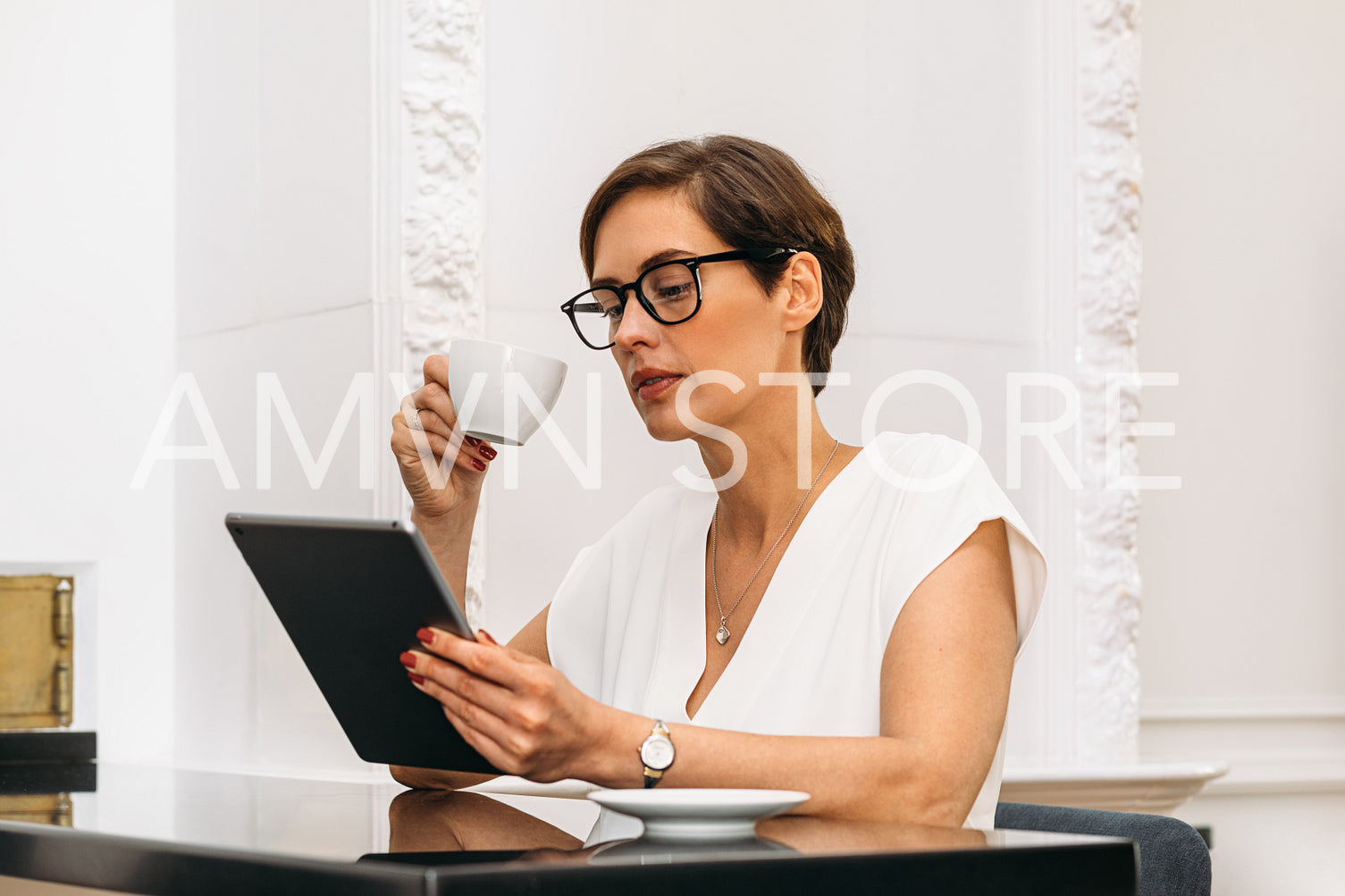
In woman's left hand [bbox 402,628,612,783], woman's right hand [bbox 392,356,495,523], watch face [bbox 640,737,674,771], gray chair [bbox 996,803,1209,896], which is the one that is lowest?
gray chair [bbox 996,803,1209,896]

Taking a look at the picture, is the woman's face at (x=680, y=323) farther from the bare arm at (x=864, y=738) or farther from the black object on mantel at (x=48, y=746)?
the black object on mantel at (x=48, y=746)

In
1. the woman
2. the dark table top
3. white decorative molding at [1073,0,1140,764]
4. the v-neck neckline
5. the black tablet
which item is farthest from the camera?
white decorative molding at [1073,0,1140,764]

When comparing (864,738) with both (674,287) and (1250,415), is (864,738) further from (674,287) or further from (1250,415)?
(1250,415)

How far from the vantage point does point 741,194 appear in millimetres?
1458

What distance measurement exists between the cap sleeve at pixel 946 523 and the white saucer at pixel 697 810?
1.68 feet

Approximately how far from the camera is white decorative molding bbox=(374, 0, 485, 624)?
1.84 metres

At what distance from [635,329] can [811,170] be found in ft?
2.93

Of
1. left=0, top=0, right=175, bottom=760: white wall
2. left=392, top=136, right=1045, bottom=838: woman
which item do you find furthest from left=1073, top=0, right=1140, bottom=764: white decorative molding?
left=0, top=0, right=175, bottom=760: white wall

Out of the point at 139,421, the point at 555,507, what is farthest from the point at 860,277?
the point at 139,421

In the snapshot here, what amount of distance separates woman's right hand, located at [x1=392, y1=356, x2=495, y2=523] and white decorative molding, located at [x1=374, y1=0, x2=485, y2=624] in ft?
1.01

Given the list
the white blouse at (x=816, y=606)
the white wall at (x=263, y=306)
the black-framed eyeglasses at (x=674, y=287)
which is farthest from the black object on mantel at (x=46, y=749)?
the black-framed eyeglasses at (x=674, y=287)

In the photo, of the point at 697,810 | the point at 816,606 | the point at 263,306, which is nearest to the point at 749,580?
the point at 816,606

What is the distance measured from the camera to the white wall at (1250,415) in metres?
2.55

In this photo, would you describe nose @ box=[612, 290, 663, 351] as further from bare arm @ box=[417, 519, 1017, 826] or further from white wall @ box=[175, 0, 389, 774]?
white wall @ box=[175, 0, 389, 774]
